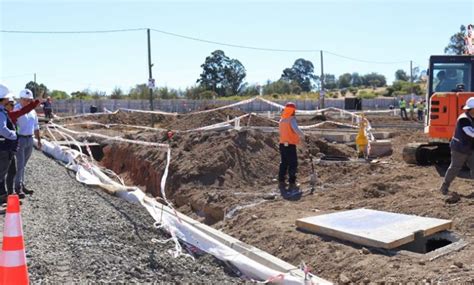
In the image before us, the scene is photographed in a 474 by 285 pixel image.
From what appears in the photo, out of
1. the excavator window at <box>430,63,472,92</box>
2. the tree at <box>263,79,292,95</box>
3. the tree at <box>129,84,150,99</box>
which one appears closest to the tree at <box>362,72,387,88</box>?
the tree at <box>263,79,292,95</box>

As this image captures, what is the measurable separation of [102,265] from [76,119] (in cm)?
2492

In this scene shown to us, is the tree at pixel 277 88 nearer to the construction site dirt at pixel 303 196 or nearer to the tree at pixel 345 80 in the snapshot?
the tree at pixel 345 80

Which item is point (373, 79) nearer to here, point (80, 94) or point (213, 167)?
point (80, 94)

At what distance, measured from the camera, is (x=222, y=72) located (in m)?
69.1

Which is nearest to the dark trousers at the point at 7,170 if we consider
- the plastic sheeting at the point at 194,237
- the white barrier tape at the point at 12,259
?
the plastic sheeting at the point at 194,237

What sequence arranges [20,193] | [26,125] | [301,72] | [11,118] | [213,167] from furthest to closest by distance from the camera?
[301,72], [213,167], [26,125], [20,193], [11,118]

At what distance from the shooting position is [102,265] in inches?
221

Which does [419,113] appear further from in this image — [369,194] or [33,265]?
[33,265]

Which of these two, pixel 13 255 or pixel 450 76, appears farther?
pixel 450 76

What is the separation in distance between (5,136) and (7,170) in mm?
577

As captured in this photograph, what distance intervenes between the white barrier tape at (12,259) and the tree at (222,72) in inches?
2483

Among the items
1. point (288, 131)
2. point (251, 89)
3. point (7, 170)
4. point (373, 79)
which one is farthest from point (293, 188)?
point (373, 79)

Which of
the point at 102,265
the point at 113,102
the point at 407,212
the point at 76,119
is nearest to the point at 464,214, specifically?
the point at 407,212

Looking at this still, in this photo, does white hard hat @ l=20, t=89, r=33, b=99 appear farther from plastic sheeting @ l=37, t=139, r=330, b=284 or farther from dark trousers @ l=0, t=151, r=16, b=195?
plastic sheeting @ l=37, t=139, r=330, b=284
